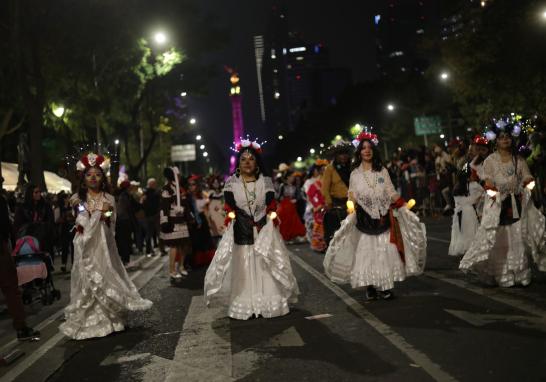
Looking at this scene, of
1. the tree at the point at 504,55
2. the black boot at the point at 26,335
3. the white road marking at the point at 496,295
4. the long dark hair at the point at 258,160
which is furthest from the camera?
the tree at the point at 504,55

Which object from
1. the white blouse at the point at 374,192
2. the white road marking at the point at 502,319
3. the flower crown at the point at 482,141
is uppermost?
the flower crown at the point at 482,141

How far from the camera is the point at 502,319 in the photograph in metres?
7.24

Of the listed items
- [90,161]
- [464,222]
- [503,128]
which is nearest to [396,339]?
[503,128]

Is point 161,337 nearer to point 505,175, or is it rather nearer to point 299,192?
point 505,175

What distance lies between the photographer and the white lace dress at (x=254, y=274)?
8.59 meters

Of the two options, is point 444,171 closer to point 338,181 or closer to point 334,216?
point 334,216

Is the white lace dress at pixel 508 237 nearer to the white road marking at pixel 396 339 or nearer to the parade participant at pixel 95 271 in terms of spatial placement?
the white road marking at pixel 396 339

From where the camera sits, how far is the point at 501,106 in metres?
37.2

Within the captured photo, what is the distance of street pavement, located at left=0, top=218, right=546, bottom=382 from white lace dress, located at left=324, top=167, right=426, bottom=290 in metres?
0.32

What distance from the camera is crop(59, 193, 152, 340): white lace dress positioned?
838 cm

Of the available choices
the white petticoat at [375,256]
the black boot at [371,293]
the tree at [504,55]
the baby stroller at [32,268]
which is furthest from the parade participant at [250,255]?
the tree at [504,55]

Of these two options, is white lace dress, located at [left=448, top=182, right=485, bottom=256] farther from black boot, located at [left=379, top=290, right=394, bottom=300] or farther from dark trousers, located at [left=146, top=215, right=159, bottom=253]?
dark trousers, located at [left=146, top=215, right=159, bottom=253]

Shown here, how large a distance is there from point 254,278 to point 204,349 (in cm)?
174

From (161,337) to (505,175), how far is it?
16.2 ft
